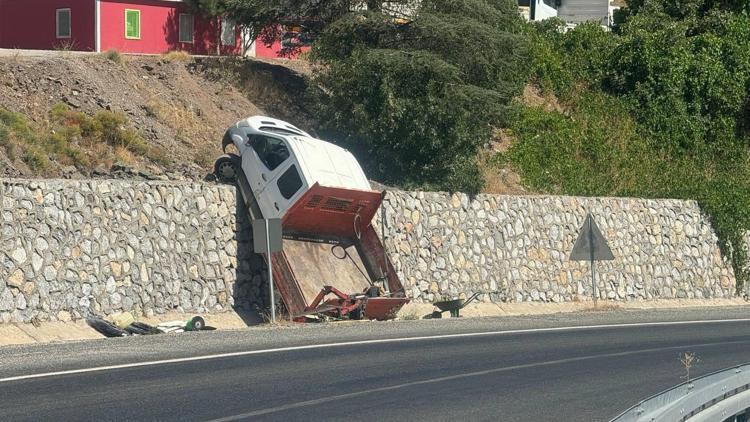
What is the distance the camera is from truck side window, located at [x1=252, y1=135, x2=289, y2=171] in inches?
940

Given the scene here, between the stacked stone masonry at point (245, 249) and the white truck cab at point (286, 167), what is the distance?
785 millimetres

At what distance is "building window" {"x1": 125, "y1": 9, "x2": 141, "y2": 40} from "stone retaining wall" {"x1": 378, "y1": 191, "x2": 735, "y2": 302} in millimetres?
17392

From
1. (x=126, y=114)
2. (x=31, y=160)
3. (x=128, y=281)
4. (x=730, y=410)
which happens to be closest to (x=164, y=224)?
(x=128, y=281)

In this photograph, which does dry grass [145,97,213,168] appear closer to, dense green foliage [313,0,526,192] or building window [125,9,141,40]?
dense green foliage [313,0,526,192]

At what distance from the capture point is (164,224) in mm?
22891

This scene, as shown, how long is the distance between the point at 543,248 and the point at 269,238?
10.2 meters

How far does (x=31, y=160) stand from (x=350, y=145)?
29.2 ft

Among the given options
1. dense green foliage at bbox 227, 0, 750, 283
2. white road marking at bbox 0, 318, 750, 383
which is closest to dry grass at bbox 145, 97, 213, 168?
dense green foliage at bbox 227, 0, 750, 283

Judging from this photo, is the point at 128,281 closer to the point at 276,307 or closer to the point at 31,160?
the point at 276,307

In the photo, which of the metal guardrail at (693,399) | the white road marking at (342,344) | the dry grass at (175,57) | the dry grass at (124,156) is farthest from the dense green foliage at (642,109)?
the metal guardrail at (693,399)

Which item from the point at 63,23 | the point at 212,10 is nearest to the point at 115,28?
the point at 63,23

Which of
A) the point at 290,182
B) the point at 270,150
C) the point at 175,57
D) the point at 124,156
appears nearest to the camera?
the point at 290,182

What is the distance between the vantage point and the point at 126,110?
97.0 feet

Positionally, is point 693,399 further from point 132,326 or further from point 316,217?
point 316,217
